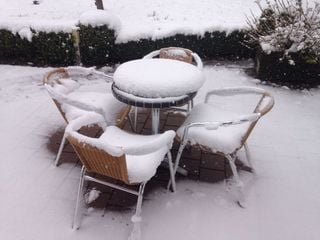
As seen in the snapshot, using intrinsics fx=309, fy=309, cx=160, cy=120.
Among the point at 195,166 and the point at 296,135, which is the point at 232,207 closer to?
the point at 195,166

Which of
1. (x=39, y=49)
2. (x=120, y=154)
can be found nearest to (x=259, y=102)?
(x=120, y=154)

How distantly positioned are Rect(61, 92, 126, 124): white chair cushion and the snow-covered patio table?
319mm

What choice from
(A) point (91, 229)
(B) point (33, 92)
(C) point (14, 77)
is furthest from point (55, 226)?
(C) point (14, 77)

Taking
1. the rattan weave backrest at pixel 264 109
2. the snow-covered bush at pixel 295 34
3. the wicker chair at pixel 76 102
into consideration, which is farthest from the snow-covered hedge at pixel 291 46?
the wicker chair at pixel 76 102

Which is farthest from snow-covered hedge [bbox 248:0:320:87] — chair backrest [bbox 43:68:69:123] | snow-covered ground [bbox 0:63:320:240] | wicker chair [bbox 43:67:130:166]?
chair backrest [bbox 43:68:69:123]

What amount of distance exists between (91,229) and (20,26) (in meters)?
3.99

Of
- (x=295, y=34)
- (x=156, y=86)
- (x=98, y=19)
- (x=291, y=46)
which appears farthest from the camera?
(x=98, y=19)

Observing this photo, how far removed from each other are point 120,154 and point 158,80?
36.1 inches

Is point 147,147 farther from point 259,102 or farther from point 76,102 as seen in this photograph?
point 259,102

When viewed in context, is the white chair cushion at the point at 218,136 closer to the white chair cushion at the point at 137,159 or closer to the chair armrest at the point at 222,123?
the chair armrest at the point at 222,123

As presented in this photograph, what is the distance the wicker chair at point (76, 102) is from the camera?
2.66 metres

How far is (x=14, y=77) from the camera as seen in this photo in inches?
191

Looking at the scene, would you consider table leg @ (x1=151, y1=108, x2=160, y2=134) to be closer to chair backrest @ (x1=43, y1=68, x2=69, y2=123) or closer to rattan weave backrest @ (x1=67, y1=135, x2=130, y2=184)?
rattan weave backrest @ (x1=67, y1=135, x2=130, y2=184)

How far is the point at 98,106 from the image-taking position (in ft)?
9.62
